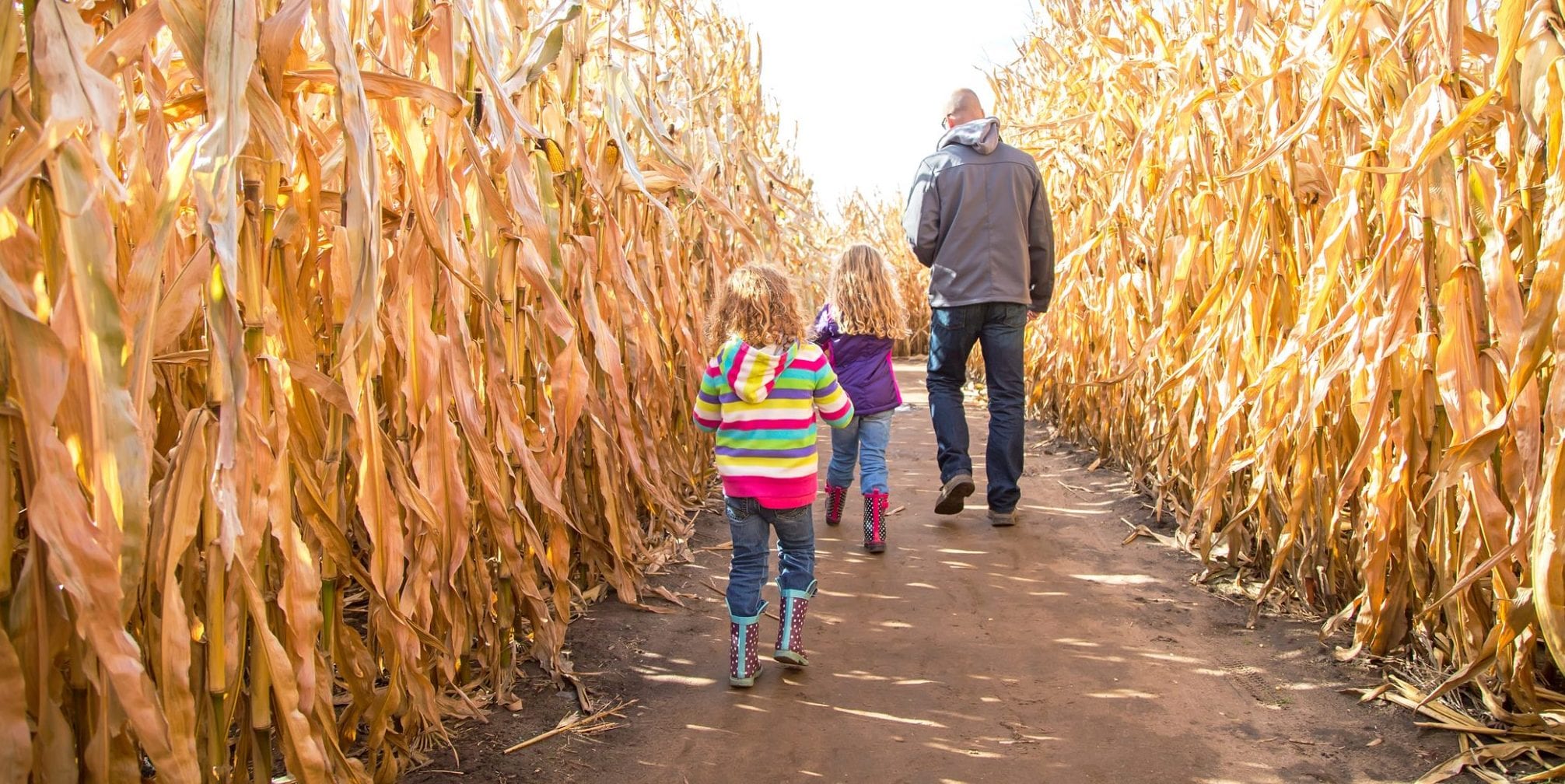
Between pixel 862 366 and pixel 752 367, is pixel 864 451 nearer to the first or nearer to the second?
pixel 862 366

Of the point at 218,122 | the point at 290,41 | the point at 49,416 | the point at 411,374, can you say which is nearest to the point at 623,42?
the point at 411,374

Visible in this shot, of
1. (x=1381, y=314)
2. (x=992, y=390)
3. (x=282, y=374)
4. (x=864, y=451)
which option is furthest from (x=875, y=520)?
(x=282, y=374)

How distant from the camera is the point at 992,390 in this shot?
4512mm

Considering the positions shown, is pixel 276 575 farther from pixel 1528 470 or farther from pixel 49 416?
pixel 1528 470

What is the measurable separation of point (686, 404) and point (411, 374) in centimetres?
243

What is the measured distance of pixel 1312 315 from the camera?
2.71m

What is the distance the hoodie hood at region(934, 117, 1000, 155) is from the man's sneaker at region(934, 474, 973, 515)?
1.27 m

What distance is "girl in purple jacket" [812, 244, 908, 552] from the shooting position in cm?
425

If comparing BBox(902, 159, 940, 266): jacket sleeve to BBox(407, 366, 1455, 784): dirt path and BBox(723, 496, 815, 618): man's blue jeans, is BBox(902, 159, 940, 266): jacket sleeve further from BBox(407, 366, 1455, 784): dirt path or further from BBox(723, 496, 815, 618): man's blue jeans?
BBox(723, 496, 815, 618): man's blue jeans

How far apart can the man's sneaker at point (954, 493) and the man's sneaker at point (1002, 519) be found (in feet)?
0.42

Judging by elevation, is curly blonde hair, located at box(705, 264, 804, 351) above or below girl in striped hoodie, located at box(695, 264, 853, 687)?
above

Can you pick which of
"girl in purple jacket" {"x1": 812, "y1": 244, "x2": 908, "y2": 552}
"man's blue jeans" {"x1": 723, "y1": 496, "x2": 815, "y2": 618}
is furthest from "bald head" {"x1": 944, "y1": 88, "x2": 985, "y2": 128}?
"man's blue jeans" {"x1": 723, "y1": 496, "x2": 815, "y2": 618}

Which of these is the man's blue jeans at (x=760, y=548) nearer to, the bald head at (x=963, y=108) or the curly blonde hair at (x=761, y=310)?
the curly blonde hair at (x=761, y=310)

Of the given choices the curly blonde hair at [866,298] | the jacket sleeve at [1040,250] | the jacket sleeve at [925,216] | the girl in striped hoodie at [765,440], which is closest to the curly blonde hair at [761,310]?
the girl in striped hoodie at [765,440]
